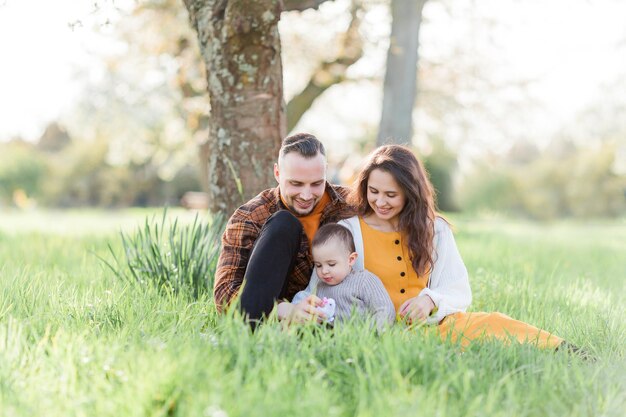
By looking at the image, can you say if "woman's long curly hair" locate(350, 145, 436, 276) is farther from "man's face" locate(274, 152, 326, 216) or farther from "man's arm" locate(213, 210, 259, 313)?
"man's arm" locate(213, 210, 259, 313)

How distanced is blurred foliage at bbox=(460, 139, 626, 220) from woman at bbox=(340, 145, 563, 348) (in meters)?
15.8

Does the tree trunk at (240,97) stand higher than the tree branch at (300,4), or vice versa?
the tree branch at (300,4)

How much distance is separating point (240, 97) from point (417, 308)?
7.59 ft

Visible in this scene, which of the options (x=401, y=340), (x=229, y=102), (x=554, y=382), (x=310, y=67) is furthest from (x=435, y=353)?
(x=310, y=67)

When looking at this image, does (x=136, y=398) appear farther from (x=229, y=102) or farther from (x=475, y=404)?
(x=229, y=102)

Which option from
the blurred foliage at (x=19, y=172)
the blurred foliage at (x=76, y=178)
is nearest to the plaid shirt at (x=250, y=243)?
the blurred foliage at (x=76, y=178)

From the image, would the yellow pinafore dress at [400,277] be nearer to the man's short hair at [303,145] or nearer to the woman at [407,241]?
the woman at [407,241]

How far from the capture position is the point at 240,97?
199 inches

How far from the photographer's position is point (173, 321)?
337cm

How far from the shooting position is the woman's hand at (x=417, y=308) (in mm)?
3480

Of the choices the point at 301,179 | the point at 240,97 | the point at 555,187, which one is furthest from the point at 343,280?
the point at 555,187

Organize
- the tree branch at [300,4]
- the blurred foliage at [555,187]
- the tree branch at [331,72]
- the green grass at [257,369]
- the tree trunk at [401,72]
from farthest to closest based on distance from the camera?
the blurred foliage at [555,187], the tree branch at [331,72], the tree trunk at [401,72], the tree branch at [300,4], the green grass at [257,369]

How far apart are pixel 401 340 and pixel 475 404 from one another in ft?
1.87

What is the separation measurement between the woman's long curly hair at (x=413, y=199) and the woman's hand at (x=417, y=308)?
193mm
